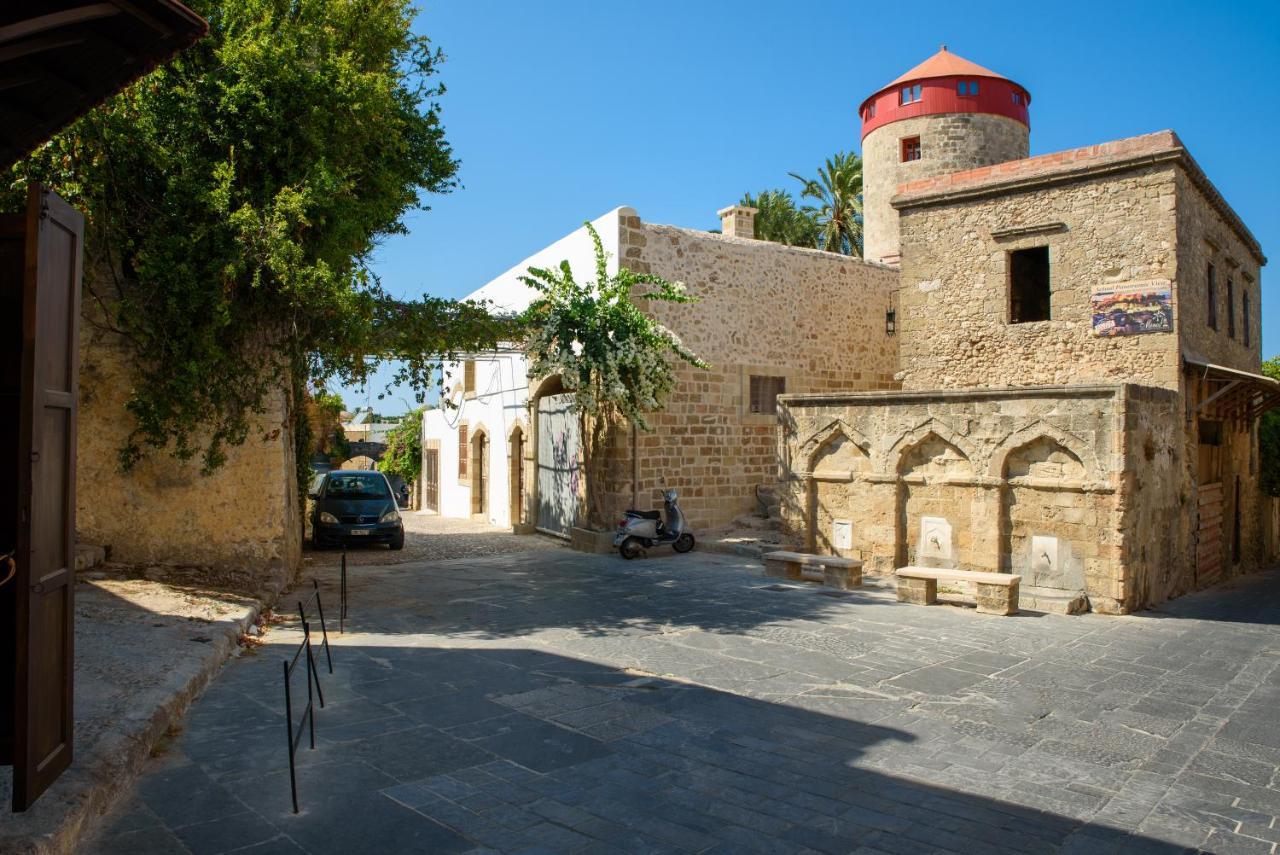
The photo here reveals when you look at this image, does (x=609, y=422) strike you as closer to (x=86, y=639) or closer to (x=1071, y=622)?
(x=1071, y=622)

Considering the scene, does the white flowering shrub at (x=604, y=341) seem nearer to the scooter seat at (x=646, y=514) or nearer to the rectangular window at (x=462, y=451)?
the scooter seat at (x=646, y=514)

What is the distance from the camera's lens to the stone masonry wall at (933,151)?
23.9 meters

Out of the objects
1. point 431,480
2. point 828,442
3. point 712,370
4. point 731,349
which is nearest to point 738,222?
point 731,349

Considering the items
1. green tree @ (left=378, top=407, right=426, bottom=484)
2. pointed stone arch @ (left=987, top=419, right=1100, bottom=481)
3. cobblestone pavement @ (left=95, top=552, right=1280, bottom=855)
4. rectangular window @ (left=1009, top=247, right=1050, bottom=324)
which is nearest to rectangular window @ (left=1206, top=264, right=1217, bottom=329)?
rectangular window @ (left=1009, top=247, right=1050, bottom=324)

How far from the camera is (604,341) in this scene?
516 inches

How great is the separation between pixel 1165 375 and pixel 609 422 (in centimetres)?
818

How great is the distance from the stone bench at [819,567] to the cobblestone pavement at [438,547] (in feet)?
14.9

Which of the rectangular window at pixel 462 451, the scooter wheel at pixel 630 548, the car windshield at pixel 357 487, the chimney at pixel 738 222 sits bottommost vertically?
the scooter wheel at pixel 630 548

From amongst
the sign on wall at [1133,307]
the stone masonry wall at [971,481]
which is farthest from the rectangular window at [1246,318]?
the stone masonry wall at [971,481]

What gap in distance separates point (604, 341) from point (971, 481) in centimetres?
562

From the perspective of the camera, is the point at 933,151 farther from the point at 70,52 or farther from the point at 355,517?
the point at 70,52

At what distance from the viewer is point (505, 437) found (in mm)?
18828

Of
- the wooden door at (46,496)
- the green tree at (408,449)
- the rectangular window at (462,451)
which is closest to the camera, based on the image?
the wooden door at (46,496)

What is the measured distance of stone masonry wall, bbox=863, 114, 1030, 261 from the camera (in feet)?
78.4
